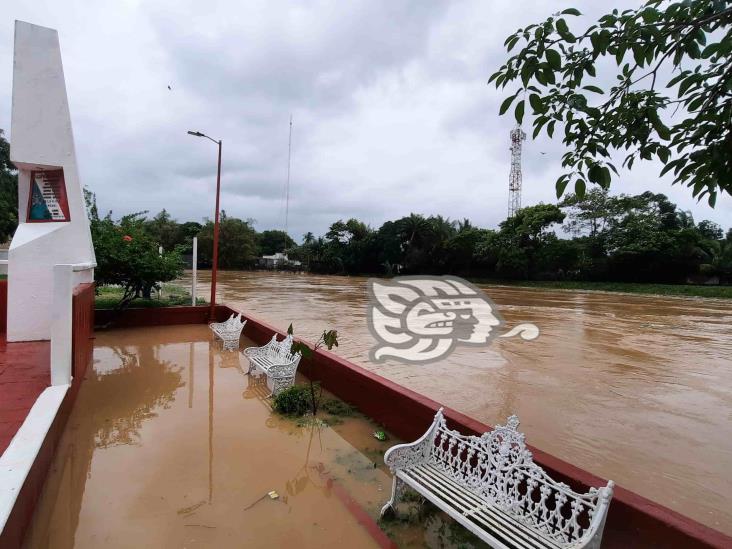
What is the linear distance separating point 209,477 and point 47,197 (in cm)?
601

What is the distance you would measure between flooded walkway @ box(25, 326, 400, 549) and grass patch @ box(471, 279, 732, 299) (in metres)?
36.3

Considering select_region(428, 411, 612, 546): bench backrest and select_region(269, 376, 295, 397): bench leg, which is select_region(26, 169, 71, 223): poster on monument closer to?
select_region(269, 376, 295, 397): bench leg

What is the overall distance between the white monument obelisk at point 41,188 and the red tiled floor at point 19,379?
67 centimetres

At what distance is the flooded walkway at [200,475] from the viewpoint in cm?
268

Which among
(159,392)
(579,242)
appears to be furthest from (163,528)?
(579,242)

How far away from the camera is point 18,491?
2289 mm

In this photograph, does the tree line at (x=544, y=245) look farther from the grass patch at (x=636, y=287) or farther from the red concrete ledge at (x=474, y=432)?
the red concrete ledge at (x=474, y=432)

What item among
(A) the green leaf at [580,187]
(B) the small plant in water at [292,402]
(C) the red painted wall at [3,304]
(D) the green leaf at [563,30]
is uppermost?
(D) the green leaf at [563,30]

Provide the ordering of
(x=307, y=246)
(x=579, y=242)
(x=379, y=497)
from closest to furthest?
(x=379, y=497) < (x=579, y=242) < (x=307, y=246)

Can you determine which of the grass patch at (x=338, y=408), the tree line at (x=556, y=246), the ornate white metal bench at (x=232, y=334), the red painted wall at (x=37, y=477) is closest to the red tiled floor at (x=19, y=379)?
the red painted wall at (x=37, y=477)

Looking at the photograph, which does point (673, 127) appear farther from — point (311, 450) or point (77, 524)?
point (77, 524)

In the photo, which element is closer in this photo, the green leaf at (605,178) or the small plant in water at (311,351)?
the green leaf at (605,178)

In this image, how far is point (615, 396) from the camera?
20.9ft

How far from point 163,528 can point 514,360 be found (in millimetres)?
7236
